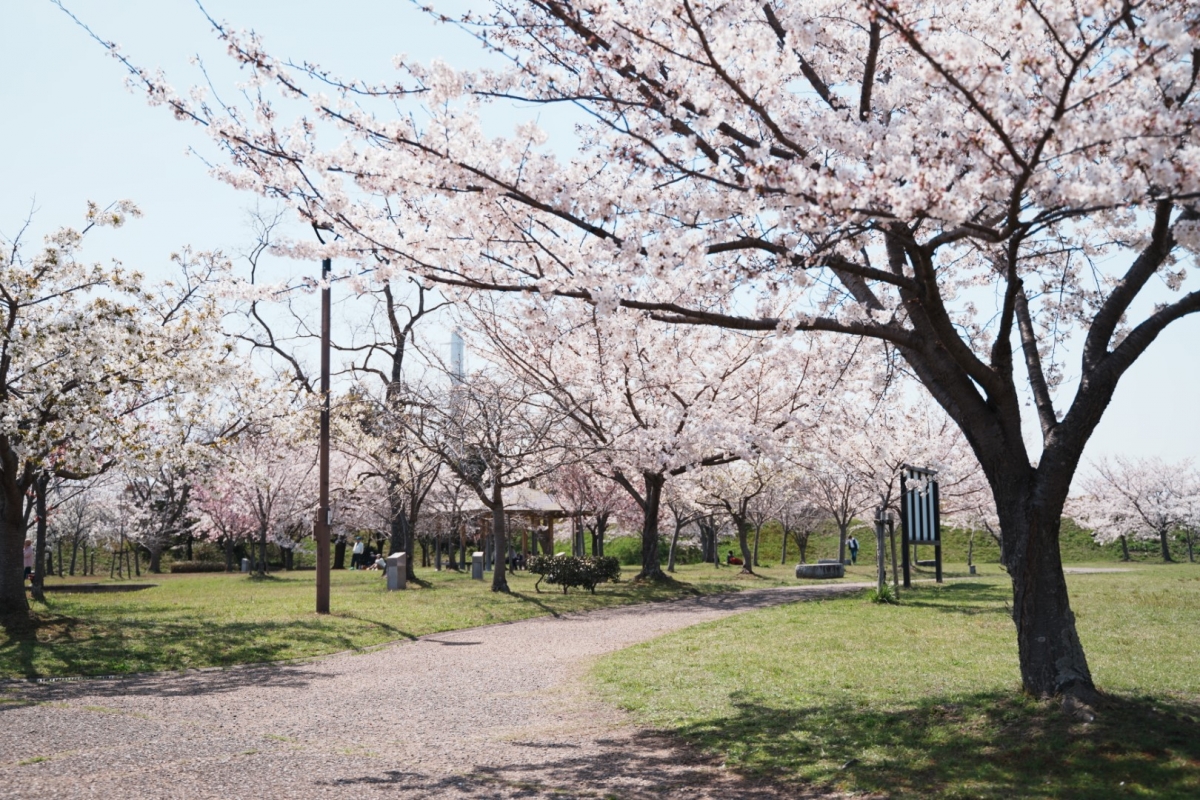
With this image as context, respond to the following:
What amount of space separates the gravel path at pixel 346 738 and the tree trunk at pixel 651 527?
11.5 meters

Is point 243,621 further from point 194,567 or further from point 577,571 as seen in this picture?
point 194,567

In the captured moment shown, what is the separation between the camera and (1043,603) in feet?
18.8

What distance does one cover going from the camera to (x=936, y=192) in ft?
13.3

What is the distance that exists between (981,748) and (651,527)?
55.4ft

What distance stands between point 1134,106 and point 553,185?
3063 mm

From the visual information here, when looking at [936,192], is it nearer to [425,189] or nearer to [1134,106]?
Result: [1134,106]

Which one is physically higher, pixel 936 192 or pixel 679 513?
pixel 936 192

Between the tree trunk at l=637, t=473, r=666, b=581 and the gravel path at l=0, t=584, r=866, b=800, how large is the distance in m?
11.5

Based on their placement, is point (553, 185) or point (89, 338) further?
point (89, 338)

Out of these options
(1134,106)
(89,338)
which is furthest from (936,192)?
(89,338)

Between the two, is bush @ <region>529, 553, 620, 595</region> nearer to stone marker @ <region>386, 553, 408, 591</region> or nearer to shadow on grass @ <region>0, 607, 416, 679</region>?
stone marker @ <region>386, 553, 408, 591</region>

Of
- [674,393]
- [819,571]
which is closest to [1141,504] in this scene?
[819,571]

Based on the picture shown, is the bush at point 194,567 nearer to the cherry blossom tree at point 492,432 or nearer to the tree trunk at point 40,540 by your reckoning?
the tree trunk at point 40,540

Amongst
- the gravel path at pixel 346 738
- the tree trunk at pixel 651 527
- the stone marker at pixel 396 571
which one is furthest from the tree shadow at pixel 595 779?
the tree trunk at pixel 651 527
